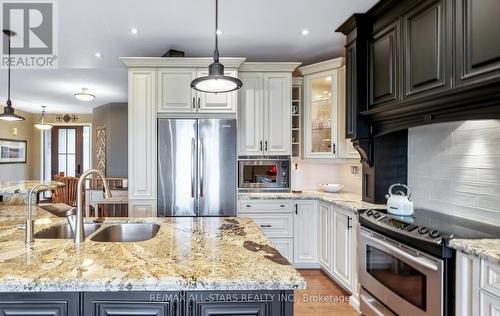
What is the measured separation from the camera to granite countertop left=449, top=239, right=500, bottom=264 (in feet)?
4.74

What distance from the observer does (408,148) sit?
9.61 ft

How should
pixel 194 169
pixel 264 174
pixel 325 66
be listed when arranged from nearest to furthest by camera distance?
1. pixel 194 169
2. pixel 325 66
3. pixel 264 174

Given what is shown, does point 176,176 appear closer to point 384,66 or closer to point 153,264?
point 153,264

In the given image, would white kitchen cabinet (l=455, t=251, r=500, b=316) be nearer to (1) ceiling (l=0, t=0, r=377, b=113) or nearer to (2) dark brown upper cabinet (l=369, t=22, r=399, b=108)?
(2) dark brown upper cabinet (l=369, t=22, r=399, b=108)

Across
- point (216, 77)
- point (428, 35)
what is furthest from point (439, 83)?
point (216, 77)

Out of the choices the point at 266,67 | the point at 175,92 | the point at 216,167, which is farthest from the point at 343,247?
the point at 175,92

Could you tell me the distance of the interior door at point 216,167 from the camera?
11.2 feet

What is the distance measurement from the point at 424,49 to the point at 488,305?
169cm

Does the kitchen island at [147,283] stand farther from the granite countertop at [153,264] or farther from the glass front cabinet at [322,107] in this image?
the glass front cabinet at [322,107]

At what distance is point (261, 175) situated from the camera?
3.96 metres

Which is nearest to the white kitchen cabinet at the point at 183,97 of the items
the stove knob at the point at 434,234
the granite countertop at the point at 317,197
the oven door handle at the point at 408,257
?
the granite countertop at the point at 317,197

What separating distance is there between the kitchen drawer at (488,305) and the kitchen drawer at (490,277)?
0.10 feet

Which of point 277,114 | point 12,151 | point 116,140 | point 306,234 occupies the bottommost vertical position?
point 306,234

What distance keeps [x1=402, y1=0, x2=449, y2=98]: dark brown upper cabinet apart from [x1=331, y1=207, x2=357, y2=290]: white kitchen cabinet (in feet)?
4.21
